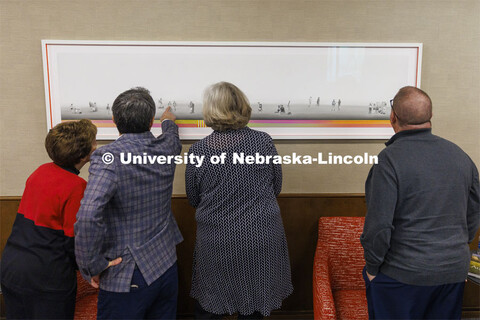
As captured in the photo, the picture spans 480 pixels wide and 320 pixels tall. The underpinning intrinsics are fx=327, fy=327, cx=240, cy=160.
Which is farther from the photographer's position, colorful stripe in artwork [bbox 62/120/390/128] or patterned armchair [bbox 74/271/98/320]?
colorful stripe in artwork [bbox 62/120/390/128]

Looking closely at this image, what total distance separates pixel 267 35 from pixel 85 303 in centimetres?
199

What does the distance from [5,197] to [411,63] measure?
112 inches

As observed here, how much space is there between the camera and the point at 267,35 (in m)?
2.12

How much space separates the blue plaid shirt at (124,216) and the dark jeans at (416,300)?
3.18ft

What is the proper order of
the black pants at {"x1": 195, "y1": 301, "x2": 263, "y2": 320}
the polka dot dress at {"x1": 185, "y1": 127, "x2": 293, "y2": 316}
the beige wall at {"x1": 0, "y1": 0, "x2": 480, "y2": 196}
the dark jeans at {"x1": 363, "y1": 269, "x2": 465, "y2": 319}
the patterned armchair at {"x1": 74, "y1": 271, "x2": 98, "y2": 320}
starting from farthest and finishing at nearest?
1. the beige wall at {"x1": 0, "y1": 0, "x2": 480, "y2": 196}
2. the patterned armchair at {"x1": 74, "y1": 271, "x2": 98, "y2": 320}
3. the black pants at {"x1": 195, "y1": 301, "x2": 263, "y2": 320}
4. the polka dot dress at {"x1": 185, "y1": 127, "x2": 293, "y2": 316}
5. the dark jeans at {"x1": 363, "y1": 269, "x2": 465, "y2": 319}

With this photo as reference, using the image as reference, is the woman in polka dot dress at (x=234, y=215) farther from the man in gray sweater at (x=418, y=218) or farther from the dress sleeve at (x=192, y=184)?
the man in gray sweater at (x=418, y=218)

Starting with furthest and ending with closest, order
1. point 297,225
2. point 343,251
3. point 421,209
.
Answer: point 297,225
point 343,251
point 421,209

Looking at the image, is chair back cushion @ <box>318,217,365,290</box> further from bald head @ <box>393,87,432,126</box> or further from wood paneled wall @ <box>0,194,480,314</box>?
bald head @ <box>393,87,432,126</box>

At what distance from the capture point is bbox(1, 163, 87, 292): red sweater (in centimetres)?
139

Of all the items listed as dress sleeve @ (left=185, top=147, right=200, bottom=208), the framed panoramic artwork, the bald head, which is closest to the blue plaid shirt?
dress sleeve @ (left=185, top=147, right=200, bottom=208)

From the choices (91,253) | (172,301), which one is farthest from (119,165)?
(172,301)

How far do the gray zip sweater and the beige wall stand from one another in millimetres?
889

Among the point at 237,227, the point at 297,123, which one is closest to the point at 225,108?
the point at 237,227

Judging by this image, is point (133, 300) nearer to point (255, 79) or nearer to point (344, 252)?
point (344, 252)
